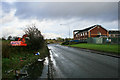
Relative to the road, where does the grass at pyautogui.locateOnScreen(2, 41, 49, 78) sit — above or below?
above

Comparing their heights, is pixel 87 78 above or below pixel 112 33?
below

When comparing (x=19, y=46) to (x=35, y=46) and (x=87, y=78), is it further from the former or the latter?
(x=87, y=78)

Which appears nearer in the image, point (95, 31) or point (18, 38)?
point (18, 38)

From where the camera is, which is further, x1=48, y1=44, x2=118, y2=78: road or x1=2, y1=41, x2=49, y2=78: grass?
A: x1=2, y1=41, x2=49, y2=78: grass

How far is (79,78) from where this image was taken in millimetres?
4781

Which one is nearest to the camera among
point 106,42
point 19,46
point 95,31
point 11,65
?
point 11,65

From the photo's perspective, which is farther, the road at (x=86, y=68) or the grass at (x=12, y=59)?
the grass at (x=12, y=59)

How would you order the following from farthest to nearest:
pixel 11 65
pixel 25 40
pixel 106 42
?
1. pixel 106 42
2. pixel 25 40
3. pixel 11 65

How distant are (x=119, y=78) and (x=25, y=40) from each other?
10096mm

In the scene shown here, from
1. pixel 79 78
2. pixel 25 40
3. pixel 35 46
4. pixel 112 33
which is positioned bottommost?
A: pixel 79 78

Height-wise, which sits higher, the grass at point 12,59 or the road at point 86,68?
the grass at point 12,59

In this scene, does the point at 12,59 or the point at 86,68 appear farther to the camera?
the point at 12,59

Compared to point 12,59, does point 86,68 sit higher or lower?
lower

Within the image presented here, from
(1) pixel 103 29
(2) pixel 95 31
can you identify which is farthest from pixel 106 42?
(1) pixel 103 29
